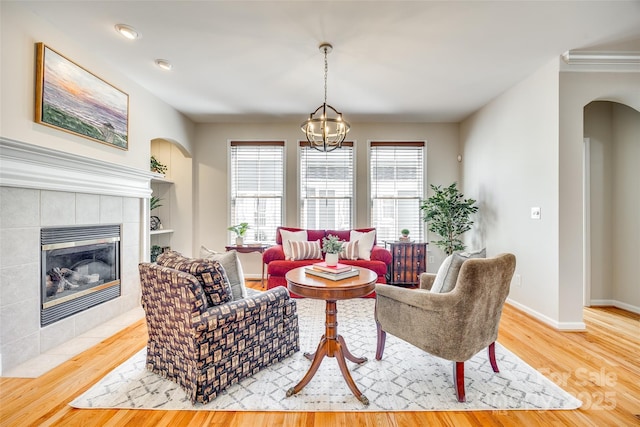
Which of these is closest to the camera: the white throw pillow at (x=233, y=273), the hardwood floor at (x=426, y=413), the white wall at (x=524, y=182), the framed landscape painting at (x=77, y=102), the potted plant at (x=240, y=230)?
the hardwood floor at (x=426, y=413)

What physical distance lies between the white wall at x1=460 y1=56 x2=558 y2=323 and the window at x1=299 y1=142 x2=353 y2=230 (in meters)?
2.10

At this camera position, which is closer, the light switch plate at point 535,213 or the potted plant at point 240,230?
the light switch plate at point 535,213

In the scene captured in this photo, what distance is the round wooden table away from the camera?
1.77 metres

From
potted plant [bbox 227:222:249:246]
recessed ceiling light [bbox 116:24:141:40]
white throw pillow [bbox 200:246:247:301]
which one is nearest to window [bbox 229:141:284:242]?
potted plant [bbox 227:222:249:246]

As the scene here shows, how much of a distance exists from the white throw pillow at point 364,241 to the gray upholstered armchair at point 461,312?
81.3 inches

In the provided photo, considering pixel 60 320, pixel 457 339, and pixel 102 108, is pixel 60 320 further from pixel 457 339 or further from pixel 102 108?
pixel 457 339

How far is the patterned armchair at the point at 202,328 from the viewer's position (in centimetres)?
167

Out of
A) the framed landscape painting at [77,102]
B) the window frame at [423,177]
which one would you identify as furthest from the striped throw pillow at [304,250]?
the framed landscape painting at [77,102]

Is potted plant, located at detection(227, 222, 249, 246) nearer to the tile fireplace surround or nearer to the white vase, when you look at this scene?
the tile fireplace surround

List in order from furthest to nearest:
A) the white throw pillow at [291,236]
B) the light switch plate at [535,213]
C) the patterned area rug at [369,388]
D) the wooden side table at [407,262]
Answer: the wooden side table at [407,262]
the white throw pillow at [291,236]
the light switch plate at [535,213]
the patterned area rug at [369,388]

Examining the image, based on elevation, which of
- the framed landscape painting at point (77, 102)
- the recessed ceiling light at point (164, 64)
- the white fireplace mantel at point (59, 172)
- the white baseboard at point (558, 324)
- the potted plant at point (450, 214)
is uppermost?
the recessed ceiling light at point (164, 64)

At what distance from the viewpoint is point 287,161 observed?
16.3ft

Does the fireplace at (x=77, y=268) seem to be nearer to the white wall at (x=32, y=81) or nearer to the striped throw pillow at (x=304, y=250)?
the white wall at (x=32, y=81)

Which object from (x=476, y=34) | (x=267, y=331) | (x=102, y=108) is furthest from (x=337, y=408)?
(x=102, y=108)
